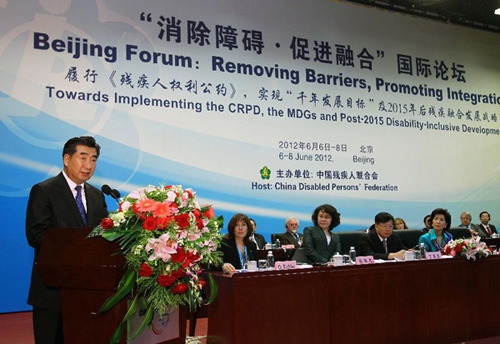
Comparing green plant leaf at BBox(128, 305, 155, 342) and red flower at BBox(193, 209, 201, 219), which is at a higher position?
red flower at BBox(193, 209, 201, 219)

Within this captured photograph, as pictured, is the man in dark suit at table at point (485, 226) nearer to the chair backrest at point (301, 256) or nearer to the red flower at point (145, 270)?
the chair backrest at point (301, 256)

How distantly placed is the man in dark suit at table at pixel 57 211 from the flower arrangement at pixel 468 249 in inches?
105

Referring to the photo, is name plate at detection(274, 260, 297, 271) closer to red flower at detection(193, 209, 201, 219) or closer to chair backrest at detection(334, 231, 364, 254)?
red flower at detection(193, 209, 201, 219)

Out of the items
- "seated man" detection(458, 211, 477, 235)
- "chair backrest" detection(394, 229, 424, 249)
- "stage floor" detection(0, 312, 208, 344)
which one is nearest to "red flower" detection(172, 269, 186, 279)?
"stage floor" detection(0, 312, 208, 344)

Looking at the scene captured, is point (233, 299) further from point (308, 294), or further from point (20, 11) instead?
point (20, 11)

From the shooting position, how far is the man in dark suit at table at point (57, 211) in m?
1.85

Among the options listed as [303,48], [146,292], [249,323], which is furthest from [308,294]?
[303,48]

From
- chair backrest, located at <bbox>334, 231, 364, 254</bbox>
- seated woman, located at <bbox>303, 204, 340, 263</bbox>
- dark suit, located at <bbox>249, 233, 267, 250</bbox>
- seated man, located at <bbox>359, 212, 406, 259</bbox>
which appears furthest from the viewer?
dark suit, located at <bbox>249, 233, 267, 250</bbox>

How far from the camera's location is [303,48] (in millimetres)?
6828

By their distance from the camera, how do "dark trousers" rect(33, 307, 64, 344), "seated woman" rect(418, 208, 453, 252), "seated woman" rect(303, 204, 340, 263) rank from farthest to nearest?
"seated woman" rect(418, 208, 453, 252) → "seated woman" rect(303, 204, 340, 263) → "dark trousers" rect(33, 307, 64, 344)

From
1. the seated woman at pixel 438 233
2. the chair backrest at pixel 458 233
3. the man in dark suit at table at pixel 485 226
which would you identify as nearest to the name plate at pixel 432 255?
the seated woman at pixel 438 233

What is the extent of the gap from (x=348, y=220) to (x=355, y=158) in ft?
2.96

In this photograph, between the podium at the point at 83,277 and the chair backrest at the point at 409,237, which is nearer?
the podium at the point at 83,277

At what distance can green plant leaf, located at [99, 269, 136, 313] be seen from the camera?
4.59ft
